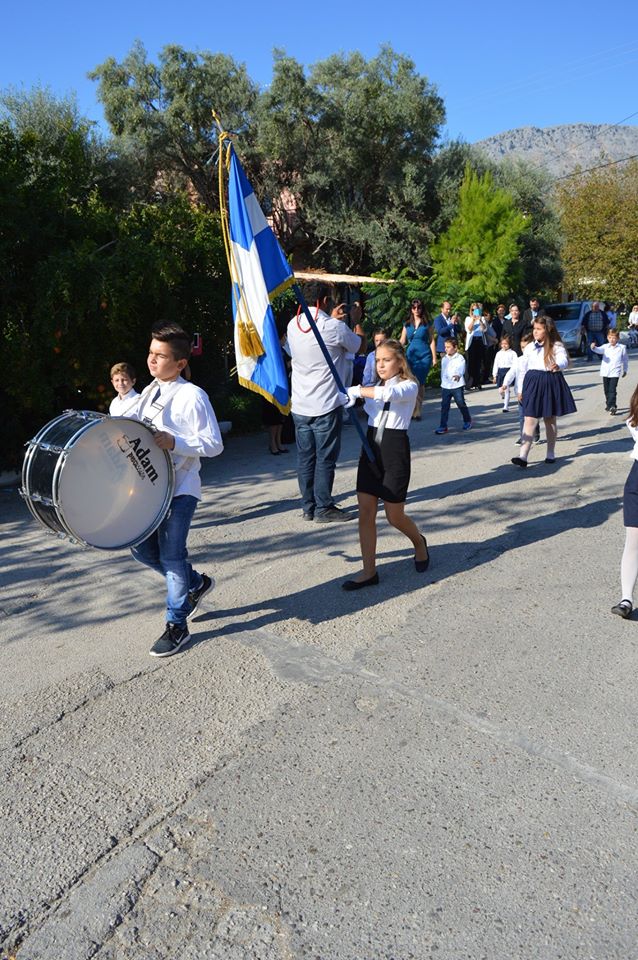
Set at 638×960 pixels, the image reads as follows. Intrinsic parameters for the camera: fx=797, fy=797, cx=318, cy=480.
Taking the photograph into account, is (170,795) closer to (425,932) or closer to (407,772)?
(407,772)

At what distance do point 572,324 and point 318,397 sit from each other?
72.9 feet

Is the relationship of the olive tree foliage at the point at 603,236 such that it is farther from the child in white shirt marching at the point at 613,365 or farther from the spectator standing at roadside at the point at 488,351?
the child in white shirt marching at the point at 613,365

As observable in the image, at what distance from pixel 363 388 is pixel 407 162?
25.1 m

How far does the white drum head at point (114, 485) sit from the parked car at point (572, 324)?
899 inches

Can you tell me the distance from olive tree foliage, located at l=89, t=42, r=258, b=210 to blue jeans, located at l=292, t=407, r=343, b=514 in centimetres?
2286

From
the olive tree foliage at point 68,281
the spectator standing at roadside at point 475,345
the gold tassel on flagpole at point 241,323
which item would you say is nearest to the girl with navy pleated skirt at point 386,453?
the gold tassel on flagpole at point 241,323

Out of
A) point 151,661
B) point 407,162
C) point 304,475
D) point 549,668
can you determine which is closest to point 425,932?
point 549,668

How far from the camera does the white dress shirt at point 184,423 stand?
14.2 feet

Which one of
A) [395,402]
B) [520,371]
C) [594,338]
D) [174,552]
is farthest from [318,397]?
[594,338]

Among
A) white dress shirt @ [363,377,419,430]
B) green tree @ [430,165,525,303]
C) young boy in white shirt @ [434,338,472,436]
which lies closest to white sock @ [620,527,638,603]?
white dress shirt @ [363,377,419,430]

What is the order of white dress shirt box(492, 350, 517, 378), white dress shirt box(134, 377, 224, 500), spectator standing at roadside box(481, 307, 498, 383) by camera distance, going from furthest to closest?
spectator standing at roadside box(481, 307, 498, 383) < white dress shirt box(492, 350, 517, 378) < white dress shirt box(134, 377, 224, 500)

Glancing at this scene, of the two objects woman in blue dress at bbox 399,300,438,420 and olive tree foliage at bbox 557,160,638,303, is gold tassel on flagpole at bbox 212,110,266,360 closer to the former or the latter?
woman in blue dress at bbox 399,300,438,420

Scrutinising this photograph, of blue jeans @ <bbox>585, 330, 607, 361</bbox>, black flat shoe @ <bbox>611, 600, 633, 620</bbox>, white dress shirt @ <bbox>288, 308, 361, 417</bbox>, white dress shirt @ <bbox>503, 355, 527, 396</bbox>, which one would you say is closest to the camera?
black flat shoe @ <bbox>611, 600, 633, 620</bbox>

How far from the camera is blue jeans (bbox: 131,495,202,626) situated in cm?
445
